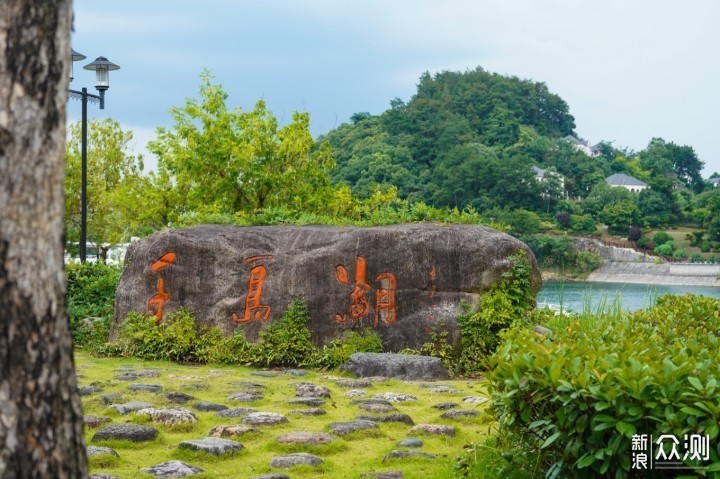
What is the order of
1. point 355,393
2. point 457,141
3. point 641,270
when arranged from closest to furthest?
point 355,393 → point 641,270 → point 457,141

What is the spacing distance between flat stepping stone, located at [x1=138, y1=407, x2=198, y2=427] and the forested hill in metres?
36.9

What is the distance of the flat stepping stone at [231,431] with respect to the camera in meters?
5.88

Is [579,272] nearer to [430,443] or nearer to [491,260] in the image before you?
[491,260]

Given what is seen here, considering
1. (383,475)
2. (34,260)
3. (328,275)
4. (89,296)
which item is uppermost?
(34,260)

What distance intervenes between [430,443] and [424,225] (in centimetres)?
462

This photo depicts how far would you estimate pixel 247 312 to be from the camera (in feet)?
33.8

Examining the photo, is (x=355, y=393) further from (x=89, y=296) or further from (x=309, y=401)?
(x=89, y=296)

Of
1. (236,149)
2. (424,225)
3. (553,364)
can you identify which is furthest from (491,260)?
(236,149)

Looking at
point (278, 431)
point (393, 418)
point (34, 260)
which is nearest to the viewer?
point (34, 260)

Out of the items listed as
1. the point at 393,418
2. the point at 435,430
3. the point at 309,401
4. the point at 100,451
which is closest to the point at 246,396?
the point at 309,401

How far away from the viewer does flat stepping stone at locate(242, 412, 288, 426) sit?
20.5 feet

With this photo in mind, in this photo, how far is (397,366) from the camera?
9.09 m

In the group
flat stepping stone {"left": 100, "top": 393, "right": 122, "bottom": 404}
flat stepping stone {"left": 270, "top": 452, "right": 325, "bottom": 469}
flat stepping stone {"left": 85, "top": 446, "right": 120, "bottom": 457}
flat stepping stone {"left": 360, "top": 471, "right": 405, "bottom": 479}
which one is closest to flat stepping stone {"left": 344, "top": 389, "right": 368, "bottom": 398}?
flat stepping stone {"left": 100, "top": 393, "right": 122, "bottom": 404}

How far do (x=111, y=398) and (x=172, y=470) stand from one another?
219cm
